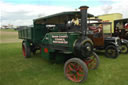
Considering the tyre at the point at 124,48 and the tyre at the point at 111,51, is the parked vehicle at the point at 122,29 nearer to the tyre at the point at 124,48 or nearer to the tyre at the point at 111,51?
the tyre at the point at 124,48

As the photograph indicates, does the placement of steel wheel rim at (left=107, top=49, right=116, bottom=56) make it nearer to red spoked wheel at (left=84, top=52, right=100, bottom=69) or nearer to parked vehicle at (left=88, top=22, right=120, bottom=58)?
parked vehicle at (left=88, top=22, right=120, bottom=58)

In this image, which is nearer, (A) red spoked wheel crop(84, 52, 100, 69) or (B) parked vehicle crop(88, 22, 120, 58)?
(A) red spoked wheel crop(84, 52, 100, 69)

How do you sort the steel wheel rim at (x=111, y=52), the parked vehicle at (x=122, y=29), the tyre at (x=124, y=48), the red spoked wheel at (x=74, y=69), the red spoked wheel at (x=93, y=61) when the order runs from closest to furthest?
the red spoked wheel at (x=74, y=69), the red spoked wheel at (x=93, y=61), the steel wheel rim at (x=111, y=52), the tyre at (x=124, y=48), the parked vehicle at (x=122, y=29)

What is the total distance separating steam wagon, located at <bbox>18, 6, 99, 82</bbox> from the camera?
9.87ft

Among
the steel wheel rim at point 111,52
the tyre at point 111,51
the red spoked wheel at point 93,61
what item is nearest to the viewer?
the red spoked wheel at point 93,61

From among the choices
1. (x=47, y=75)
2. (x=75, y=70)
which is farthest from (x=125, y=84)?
(x=47, y=75)

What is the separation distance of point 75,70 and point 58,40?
3.51 feet

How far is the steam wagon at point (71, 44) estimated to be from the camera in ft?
9.87

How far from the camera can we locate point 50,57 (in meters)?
4.00

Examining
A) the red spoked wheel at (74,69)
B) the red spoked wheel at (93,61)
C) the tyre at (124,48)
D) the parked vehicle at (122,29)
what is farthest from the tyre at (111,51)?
the red spoked wheel at (74,69)

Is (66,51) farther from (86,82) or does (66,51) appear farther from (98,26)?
(98,26)

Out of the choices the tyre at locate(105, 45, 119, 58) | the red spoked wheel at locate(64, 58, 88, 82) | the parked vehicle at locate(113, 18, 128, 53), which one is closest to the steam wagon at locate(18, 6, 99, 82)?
the red spoked wheel at locate(64, 58, 88, 82)

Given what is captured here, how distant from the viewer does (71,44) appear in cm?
319

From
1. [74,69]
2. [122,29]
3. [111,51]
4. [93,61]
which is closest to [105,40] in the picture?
[111,51]
